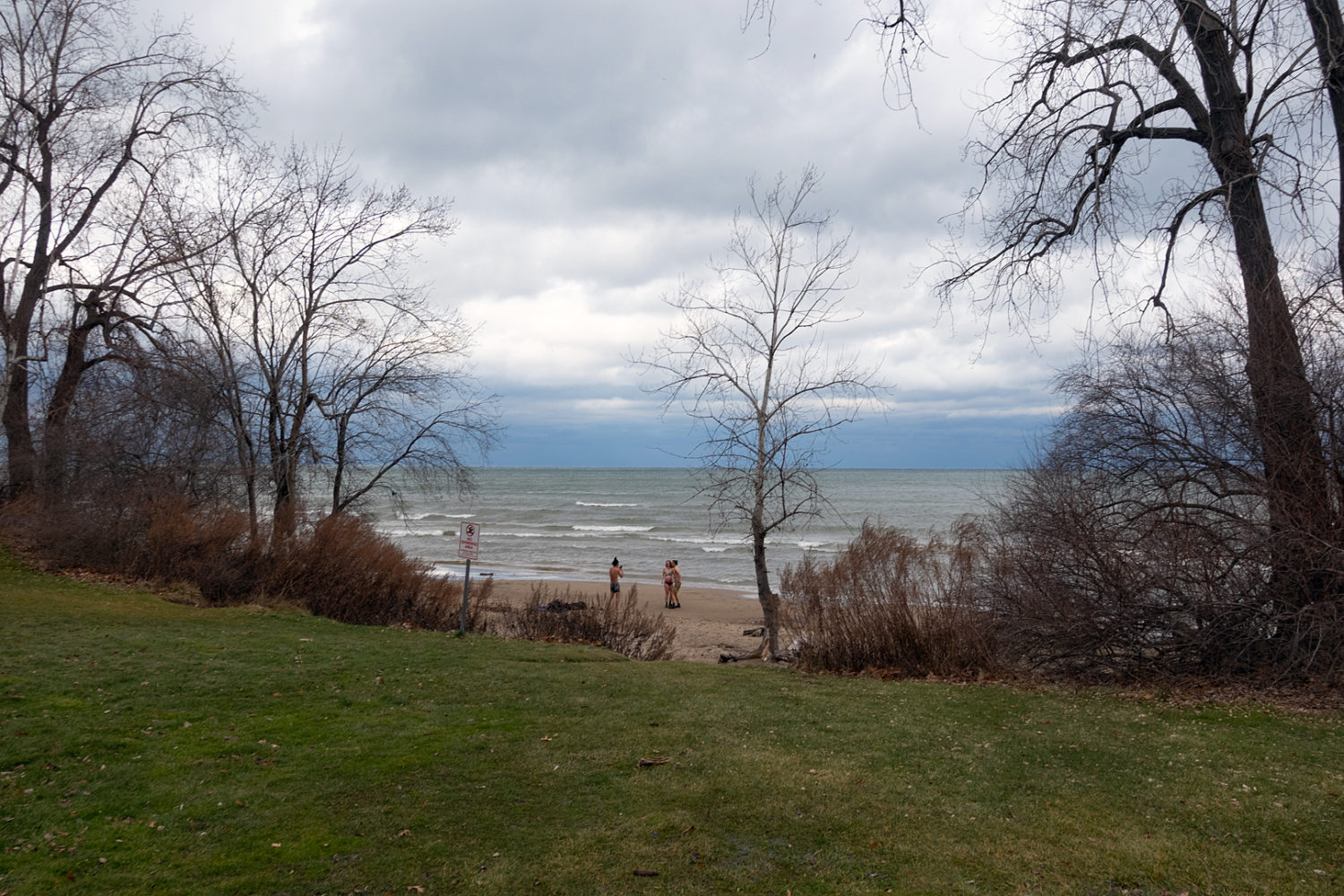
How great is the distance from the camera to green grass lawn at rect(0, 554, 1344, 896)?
4504 mm

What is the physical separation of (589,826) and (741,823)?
1.00 m

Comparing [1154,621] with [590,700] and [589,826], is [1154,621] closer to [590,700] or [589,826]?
[590,700]

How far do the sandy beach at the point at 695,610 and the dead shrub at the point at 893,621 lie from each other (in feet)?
11.2

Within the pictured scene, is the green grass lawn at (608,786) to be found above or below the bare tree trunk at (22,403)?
below

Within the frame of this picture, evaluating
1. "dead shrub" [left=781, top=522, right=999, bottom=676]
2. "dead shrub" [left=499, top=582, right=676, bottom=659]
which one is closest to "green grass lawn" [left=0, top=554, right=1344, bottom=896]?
"dead shrub" [left=781, top=522, right=999, bottom=676]

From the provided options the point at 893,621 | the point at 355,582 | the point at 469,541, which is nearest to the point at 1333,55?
the point at 893,621

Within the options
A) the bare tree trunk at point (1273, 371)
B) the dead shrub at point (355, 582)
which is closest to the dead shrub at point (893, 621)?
the bare tree trunk at point (1273, 371)

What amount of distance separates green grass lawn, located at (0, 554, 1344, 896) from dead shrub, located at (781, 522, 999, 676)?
2417 mm

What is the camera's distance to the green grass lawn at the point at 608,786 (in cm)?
450

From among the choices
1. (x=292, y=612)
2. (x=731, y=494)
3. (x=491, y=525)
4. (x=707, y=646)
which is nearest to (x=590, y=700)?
(x=731, y=494)

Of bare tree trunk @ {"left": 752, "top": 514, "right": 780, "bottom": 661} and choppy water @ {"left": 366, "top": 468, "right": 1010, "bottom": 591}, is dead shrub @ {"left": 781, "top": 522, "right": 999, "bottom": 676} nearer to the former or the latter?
bare tree trunk @ {"left": 752, "top": 514, "right": 780, "bottom": 661}

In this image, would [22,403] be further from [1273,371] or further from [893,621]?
[1273,371]

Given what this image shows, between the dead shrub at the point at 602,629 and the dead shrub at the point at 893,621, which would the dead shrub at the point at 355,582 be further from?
the dead shrub at the point at 893,621

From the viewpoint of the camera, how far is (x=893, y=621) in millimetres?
12344
